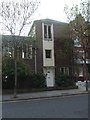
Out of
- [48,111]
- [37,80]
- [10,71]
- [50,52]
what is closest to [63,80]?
[50,52]

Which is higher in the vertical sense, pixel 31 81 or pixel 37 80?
pixel 37 80

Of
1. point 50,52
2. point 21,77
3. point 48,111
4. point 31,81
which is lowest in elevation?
point 48,111

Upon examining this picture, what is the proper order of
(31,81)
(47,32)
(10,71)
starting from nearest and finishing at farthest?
(10,71)
(31,81)
(47,32)

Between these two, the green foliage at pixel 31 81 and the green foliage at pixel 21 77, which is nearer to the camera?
the green foliage at pixel 21 77

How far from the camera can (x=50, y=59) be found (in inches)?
1629

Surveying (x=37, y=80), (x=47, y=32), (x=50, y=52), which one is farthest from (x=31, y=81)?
(x=47, y=32)

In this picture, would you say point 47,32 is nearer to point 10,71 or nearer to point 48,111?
point 10,71

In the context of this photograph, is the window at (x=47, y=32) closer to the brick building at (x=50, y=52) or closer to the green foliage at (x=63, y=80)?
the brick building at (x=50, y=52)

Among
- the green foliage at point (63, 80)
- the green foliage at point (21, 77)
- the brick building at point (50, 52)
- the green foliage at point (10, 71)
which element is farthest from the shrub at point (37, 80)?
the green foliage at point (63, 80)

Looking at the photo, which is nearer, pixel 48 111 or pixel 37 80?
pixel 48 111

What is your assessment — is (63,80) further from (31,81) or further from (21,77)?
(21,77)

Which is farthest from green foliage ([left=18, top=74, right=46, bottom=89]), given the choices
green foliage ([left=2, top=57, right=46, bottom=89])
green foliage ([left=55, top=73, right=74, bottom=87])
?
green foliage ([left=55, top=73, right=74, bottom=87])

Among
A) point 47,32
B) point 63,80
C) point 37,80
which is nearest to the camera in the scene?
point 37,80

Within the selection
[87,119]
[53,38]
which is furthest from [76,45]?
[87,119]
